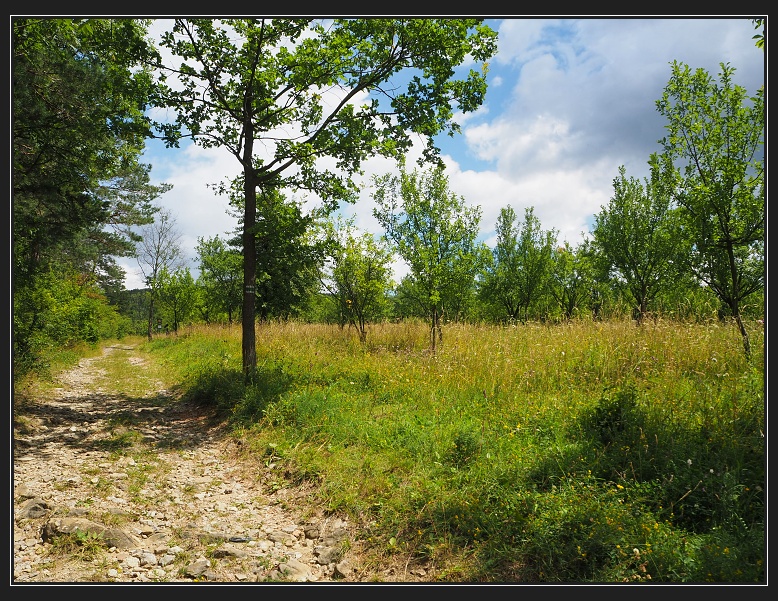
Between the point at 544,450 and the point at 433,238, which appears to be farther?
the point at 433,238

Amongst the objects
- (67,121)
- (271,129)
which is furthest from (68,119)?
(271,129)

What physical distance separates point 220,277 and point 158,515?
33734 mm

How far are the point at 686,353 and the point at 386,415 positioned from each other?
489 centimetres

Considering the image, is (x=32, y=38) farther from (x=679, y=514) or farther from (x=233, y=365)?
(x=679, y=514)

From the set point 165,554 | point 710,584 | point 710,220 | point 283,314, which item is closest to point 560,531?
point 710,584

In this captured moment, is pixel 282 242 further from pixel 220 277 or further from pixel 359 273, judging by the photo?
pixel 220 277

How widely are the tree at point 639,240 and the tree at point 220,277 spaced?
24602 millimetres

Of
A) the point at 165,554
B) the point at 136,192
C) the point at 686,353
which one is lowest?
the point at 165,554

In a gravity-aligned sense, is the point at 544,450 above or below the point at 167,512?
above

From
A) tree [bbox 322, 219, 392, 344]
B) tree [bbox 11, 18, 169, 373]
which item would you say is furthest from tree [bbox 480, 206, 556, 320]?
tree [bbox 11, 18, 169, 373]

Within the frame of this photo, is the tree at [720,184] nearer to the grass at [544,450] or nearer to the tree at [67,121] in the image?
the grass at [544,450]

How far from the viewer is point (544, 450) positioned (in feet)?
15.1

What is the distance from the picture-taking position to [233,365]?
36.3ft

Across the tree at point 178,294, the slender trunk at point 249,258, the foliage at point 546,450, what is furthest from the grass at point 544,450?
the tree at point 178,294
